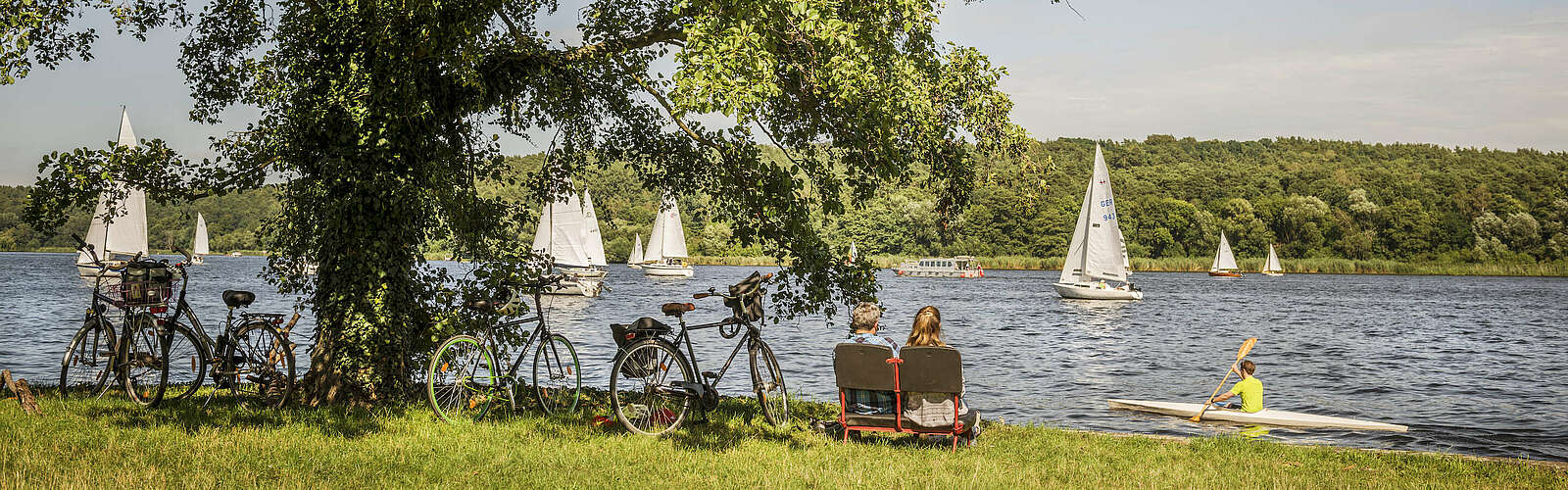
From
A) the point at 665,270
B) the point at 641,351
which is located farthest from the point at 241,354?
the point at 665,270

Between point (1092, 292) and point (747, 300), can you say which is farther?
point (1092, 292)

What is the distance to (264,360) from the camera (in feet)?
29.2

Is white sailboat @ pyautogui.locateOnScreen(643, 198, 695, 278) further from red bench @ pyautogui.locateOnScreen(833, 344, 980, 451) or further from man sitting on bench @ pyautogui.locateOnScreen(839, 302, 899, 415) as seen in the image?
red bench @ pyautogui.locateOnScreen(833, 344, 980, 451)

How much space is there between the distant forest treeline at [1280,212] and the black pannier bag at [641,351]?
3364 inches

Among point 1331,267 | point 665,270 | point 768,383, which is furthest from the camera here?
point 1331,267

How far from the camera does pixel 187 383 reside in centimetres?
945

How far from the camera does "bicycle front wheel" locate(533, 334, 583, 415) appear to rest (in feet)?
28.1

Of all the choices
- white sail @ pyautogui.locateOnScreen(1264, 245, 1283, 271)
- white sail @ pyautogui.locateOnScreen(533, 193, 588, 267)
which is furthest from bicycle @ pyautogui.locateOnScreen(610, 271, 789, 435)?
white sail @ pyautogui.locateOnScreen(1264, 245, 1283, 271)

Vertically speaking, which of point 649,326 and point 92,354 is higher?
point 649,326

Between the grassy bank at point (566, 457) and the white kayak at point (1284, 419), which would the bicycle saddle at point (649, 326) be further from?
the white kayak at point (1284, 419)

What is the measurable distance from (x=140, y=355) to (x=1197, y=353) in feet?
91.3

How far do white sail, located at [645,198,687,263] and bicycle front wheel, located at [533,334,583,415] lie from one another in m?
62.7

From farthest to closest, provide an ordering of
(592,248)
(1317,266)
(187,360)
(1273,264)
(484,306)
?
1. (1317,266)
2. (1273,264)
3. (592,248)
4. (187,360)
5. (484,306)

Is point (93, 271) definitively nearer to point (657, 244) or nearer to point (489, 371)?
point (657, 244)
